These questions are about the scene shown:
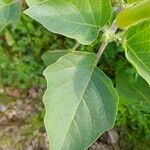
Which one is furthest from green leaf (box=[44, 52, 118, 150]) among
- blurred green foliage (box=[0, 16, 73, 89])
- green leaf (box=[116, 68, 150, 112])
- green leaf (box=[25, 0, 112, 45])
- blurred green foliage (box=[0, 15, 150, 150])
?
blurred green foliage (box=[0, 16, 73, 89])

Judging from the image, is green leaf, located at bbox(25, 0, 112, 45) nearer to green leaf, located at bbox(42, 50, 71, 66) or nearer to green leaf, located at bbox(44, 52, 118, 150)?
green leaf, located at bbox(44, 52, 118, 150)

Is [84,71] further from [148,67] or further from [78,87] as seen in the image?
[148,67]

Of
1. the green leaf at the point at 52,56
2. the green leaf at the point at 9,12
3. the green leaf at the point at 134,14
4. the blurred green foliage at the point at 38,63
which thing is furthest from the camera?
the blurred green foliage at the point at 38,63

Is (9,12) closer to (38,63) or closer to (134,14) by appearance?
(134,14)

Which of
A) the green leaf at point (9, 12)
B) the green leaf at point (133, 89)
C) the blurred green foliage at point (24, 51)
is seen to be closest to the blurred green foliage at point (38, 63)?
the blurred green foliage at point (24, 51)

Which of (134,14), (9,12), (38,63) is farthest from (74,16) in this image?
(38,63)

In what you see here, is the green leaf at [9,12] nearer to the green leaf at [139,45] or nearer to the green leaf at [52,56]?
the green leaf at [52,56]

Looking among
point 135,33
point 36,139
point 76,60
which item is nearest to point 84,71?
point 76,60
